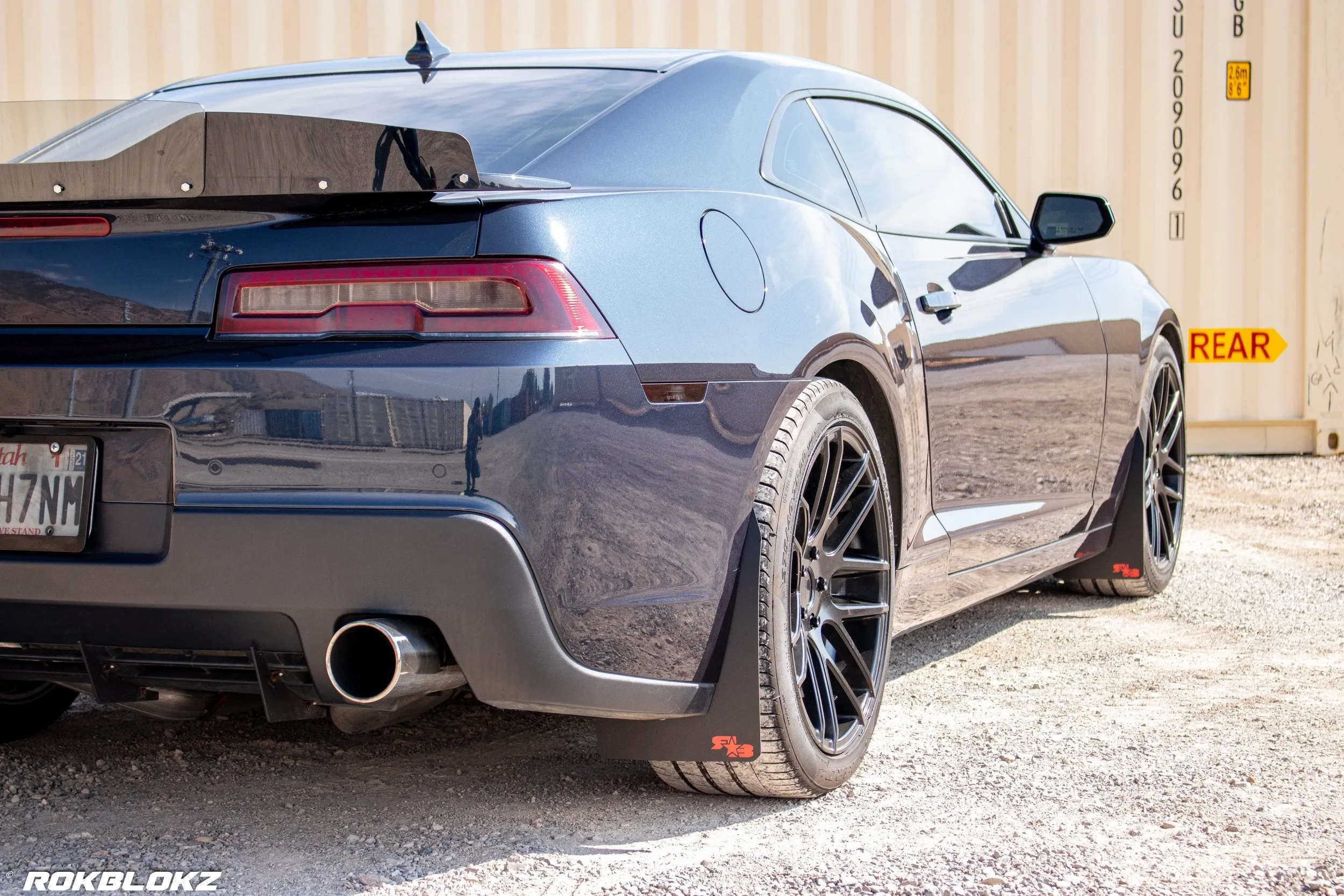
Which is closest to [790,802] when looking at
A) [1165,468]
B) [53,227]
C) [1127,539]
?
[53,227]

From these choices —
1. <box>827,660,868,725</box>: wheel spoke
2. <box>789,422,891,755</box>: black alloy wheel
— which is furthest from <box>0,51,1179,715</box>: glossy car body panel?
<box>827,660,868,725</box>: wheel spoke

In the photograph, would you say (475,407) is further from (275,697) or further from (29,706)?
(29,706)

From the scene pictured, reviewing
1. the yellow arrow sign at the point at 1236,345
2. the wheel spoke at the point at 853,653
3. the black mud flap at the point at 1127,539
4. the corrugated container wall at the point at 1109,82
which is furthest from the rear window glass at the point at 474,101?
the yellow arrow sign at the point at 1236,345

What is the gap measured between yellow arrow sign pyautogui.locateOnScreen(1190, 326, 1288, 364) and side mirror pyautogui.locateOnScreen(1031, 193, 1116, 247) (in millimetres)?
5308

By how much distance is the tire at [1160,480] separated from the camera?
15.4 ft

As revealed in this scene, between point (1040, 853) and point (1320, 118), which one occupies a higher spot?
point (1320, 118)

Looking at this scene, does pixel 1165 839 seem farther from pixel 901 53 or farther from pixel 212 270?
pixel 901 53

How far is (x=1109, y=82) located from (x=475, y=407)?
308 inches

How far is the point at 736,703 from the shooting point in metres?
2.41

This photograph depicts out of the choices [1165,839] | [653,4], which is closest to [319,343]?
[1165,839]

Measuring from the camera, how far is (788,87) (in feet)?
10.1

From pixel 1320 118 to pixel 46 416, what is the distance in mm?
8690

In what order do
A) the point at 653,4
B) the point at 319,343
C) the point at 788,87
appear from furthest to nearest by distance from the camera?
the point at 653,4
the point at 788,87
the point at 319,343

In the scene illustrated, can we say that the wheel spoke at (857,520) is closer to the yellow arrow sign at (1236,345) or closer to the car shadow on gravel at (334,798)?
the car shadow on gravel at (334,798)
